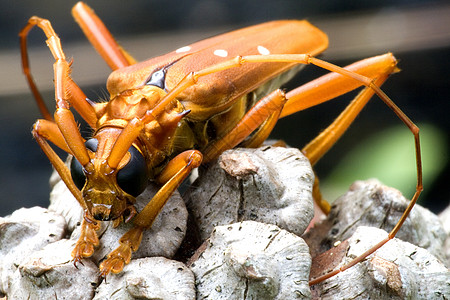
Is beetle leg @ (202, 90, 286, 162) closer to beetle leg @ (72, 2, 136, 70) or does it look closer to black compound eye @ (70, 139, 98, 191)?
black compound eye @ (70, 139, 98, 191)

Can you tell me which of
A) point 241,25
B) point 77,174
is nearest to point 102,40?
point 77,174

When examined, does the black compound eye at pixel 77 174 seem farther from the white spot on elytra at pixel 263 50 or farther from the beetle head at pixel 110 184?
the white spot on elytra at pixel 263 50

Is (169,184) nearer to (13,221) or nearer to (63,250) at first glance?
(63,250)

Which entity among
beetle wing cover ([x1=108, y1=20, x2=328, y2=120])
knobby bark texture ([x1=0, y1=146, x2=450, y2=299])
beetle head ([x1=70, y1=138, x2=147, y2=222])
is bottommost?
knobby bark texture ([x1=0, y1=146, x2=450, y2=299])

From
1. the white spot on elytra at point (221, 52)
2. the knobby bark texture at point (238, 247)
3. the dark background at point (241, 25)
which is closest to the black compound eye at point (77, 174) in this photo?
the knobby bark texture at point (238, 247)

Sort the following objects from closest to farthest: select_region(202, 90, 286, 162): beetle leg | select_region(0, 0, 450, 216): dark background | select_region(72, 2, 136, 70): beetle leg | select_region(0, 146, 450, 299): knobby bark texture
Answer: select_region(0, 146, 450, 299): knobby bark texture, select_region(202, 90, 286, 162): beetle leg, select_region(72, 2, 136, 70): beetle leg, select_region(0, 0, 450, 216): dark background

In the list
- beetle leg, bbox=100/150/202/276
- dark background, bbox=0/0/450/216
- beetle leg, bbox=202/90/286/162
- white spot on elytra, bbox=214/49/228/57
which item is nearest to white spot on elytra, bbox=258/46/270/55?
white spot on elytra, bbox=214/49/228/57

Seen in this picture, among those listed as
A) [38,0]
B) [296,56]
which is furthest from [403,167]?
[38,0]
